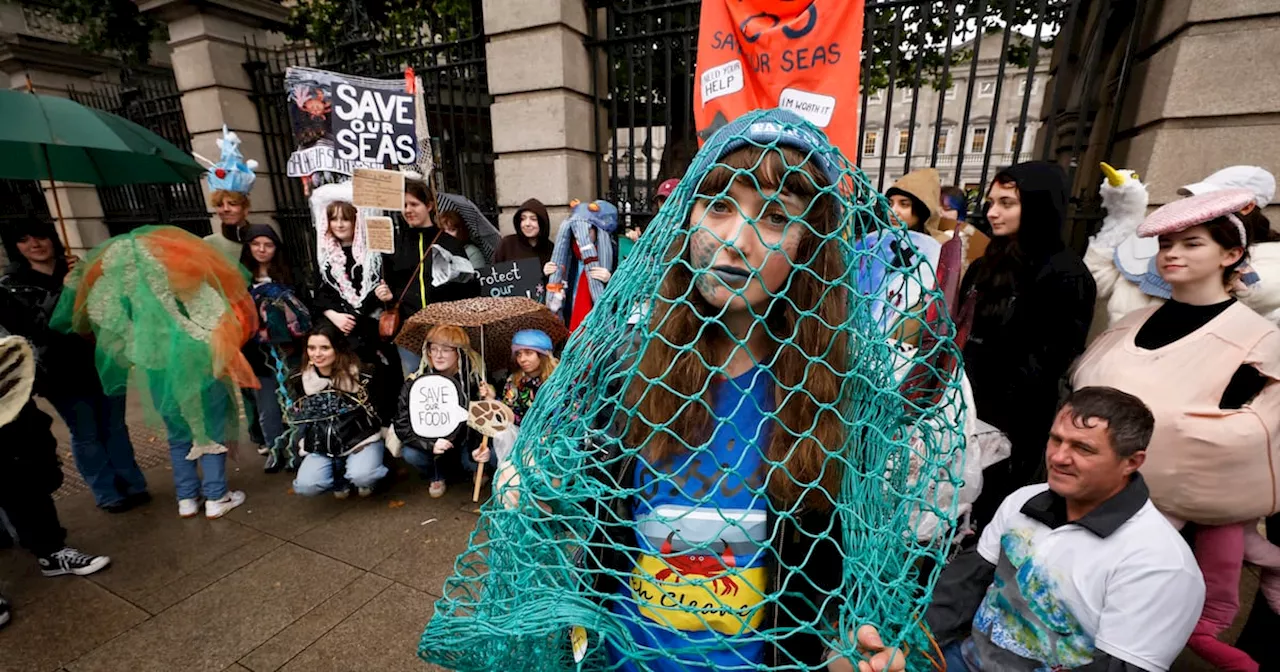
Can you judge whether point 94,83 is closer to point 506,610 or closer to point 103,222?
point 103,222

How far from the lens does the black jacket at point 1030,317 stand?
2709 mm

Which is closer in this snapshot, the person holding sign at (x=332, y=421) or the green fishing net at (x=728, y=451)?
the green fishing net at (x=728, y=451)

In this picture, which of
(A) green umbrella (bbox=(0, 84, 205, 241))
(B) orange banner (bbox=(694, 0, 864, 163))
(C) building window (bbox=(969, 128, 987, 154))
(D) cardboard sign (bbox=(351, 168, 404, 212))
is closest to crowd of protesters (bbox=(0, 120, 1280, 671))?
(D) cardboard sign (bbox=(351, 168, 404, 212))

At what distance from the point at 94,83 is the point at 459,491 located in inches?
501

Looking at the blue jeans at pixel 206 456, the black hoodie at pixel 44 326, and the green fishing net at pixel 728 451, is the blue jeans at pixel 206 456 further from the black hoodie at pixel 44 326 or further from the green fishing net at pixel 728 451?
the green fishing net at pixel 728 451

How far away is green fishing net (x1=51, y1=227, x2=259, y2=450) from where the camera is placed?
3303 millimetres

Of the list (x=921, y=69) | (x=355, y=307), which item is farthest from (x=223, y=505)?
(x=921, y=69)

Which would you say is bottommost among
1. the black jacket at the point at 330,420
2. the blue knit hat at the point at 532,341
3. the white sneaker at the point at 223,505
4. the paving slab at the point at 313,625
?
the paving slab at the point at 313,625

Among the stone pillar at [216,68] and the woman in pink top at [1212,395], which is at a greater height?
the stone pillar at [216,68]

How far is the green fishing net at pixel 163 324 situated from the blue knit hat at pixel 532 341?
181cm

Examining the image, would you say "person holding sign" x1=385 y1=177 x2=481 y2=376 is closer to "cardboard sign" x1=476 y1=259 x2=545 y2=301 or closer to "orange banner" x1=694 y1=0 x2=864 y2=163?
"cardboard sign" x1=476 y1=259 x2=545 y2=301

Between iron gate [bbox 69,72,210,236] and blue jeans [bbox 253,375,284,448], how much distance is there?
18.5ft

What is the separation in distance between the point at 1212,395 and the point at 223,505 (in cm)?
552

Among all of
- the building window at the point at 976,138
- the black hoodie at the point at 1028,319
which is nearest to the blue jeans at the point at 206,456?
the black hoodie at the point at 1028,319
